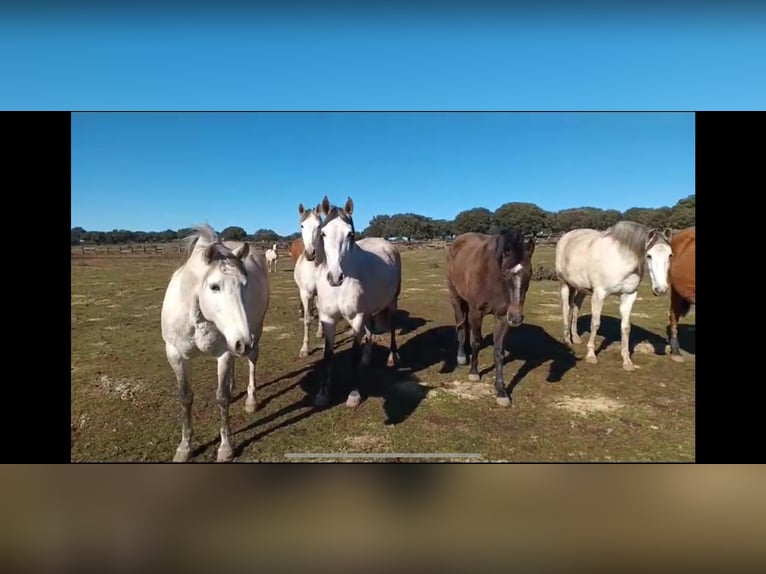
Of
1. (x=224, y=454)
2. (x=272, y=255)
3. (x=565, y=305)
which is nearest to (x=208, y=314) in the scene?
(x=224, y=454)

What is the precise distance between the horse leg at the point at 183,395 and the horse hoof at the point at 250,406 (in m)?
0.54

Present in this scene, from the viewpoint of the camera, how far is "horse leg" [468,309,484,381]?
4.01 m

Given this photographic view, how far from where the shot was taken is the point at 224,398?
9.87 feet

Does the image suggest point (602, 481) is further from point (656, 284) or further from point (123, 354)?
point (123, 354)

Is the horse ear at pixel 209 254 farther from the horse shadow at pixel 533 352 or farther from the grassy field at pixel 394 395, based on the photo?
the horse shadow at pixel 533 352

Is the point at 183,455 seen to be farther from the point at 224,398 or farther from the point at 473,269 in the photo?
the point at 473,269

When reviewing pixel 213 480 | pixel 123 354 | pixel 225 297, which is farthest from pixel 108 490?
pixel 225 297

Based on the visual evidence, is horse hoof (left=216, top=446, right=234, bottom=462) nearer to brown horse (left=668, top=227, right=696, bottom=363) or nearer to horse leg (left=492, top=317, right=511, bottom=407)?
horse leg (left=492, top=317, right=511, bottom=407)

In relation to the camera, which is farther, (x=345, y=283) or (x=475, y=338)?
(x=475, y=338)

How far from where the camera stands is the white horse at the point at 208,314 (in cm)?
259

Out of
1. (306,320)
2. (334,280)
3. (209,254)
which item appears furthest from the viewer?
(306,320)

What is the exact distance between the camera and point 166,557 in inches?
108

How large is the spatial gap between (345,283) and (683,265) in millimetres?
3187

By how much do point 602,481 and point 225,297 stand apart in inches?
120
